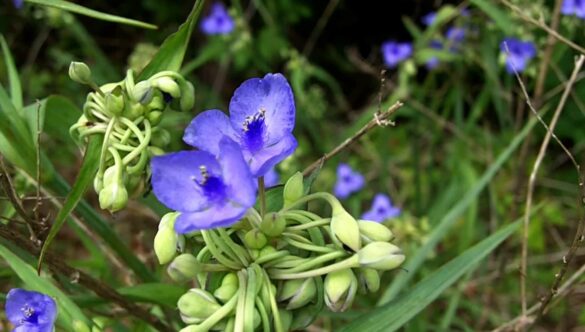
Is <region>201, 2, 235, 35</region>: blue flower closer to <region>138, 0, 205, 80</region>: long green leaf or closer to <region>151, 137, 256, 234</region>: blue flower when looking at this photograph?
<region>138, 0, 205, 80</region>: long green leaf

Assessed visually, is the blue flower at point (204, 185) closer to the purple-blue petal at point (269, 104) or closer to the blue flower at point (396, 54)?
the purple-blue petal at point (269, 104)

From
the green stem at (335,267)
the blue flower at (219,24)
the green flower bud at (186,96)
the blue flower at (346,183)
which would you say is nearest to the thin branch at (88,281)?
the green flower bud at (186,96)

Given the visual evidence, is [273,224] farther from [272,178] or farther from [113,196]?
[272,178]

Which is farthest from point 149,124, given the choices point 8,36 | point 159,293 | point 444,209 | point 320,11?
point 8,36

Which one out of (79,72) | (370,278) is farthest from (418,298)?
(79,72)

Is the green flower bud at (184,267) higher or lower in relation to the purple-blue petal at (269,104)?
lower

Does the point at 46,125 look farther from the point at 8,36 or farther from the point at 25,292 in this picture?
the point at 8,36
